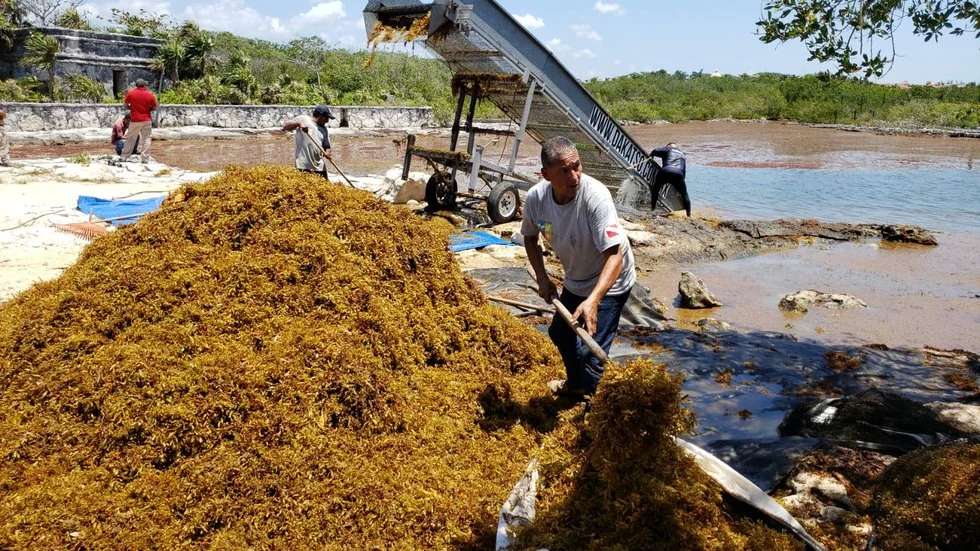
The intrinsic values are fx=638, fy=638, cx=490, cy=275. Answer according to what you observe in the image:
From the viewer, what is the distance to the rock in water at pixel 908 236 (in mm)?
10094

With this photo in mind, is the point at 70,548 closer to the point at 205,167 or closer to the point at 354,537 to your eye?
the point at 354,537

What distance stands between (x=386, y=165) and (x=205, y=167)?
14.0 ft

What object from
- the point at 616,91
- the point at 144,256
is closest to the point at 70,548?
the point at 144,256

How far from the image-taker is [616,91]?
5216 cm

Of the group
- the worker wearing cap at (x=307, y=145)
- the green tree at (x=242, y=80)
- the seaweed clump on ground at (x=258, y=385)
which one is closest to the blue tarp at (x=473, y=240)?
the worker wearing cap at (x=307, y=145)

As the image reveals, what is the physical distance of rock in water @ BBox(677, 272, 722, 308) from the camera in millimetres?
6539

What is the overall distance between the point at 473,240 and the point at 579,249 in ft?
15.2

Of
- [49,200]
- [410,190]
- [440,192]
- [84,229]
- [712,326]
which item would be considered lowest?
[49,200]

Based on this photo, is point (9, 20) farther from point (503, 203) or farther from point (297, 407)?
point (297, 407)

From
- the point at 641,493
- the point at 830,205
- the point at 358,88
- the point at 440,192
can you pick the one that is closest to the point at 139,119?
the point at 440,192

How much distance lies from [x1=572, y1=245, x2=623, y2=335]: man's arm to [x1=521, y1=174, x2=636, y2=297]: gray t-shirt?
0.05 meters

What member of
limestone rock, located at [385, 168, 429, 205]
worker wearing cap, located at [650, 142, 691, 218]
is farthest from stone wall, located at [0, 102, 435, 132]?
worker wearing cap, located at [650, 142, 691, 218]

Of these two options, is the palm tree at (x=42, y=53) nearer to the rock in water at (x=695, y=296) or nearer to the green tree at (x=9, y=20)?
the green tree at (x=9, y=20)

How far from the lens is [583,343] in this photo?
3.33 m
